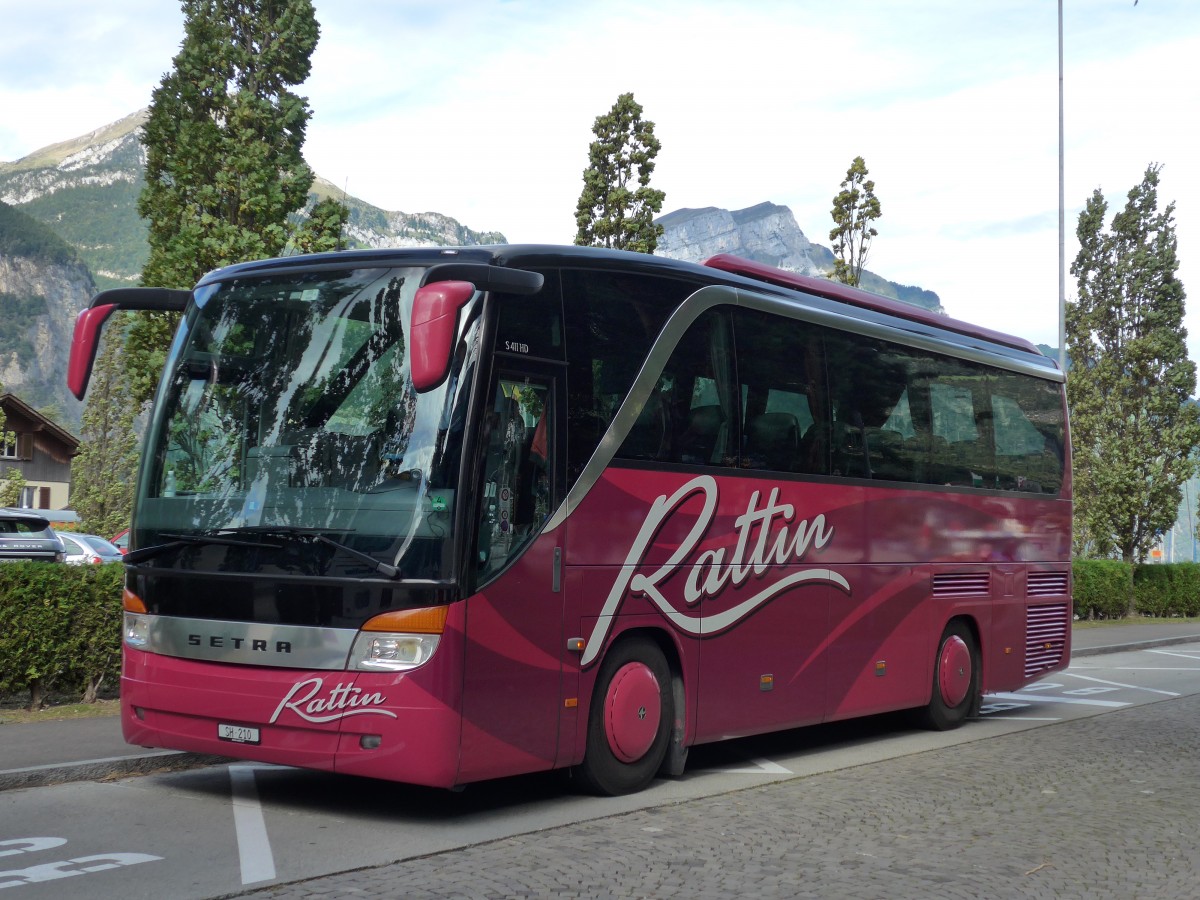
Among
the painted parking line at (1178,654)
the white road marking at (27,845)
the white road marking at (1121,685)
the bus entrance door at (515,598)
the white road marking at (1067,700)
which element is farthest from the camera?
the painted parking line at (1178,654)

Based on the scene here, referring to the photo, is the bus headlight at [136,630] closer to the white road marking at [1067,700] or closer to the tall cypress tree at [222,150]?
the tall cypress tree at [222,150]

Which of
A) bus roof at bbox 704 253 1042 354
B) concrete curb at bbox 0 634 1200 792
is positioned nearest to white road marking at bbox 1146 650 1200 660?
bus roof at bbox 704 253 1042 354

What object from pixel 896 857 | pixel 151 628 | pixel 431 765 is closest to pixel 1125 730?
pixel 896 857

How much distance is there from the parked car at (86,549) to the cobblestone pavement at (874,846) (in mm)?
22396

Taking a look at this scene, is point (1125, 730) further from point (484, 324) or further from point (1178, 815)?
point (484, 324)

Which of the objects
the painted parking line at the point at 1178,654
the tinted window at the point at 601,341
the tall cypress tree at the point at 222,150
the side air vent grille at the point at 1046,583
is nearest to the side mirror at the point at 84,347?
the tinted window at the point at 601,341

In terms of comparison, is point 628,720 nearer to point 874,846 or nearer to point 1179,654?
point 874,846

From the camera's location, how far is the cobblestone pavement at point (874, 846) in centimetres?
677

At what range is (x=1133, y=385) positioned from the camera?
A: 39.5 m

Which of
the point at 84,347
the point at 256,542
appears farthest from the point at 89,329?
the point at 256,542

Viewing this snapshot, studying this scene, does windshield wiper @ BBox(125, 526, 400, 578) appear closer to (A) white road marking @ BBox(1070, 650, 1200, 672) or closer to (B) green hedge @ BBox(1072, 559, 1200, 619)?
(A) white road marking @ BBox(1070, 650, 1200, 672)

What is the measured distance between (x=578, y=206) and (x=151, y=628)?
59.2ft

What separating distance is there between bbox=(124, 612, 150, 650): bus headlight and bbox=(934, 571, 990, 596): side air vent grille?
24.2 ft

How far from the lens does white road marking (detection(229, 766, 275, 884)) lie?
6902mm
